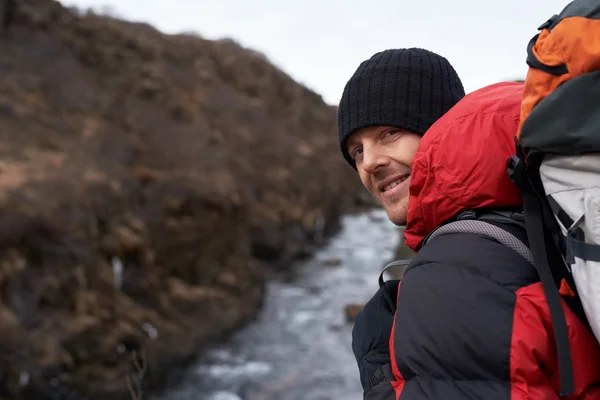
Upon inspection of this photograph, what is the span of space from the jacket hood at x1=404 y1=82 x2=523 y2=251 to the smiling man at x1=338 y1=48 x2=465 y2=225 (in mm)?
399

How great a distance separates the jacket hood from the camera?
3.93 ft

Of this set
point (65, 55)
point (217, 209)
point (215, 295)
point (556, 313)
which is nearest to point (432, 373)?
point (556, 313)

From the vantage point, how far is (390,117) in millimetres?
1866

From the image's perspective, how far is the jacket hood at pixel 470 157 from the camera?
1.20 metres

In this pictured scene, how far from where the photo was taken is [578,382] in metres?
1.02

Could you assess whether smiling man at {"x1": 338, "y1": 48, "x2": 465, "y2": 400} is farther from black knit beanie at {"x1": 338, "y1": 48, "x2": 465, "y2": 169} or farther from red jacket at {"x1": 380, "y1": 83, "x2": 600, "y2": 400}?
red jacket at {"x1": 380, "y1": 83, "x2": 600, "y2": 400}

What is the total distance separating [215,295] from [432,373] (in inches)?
387

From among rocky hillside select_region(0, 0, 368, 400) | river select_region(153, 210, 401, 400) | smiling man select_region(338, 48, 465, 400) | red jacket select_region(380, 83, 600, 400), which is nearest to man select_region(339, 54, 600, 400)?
red jacket select_region(380, 83, 600, 400)

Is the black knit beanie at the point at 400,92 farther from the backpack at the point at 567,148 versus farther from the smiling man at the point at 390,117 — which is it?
the backpack at the point at 567,148

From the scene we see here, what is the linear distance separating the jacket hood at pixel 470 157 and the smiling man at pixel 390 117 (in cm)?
39

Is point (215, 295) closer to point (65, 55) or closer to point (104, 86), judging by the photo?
point (104, 86)

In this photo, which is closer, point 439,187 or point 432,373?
point 432,373

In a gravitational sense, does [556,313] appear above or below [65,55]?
above

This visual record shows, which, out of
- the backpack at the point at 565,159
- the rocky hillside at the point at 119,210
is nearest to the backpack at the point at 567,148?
the backpack at the point at 565,159
